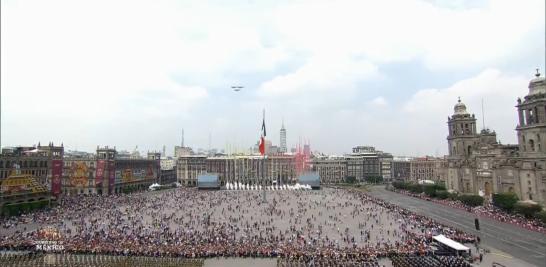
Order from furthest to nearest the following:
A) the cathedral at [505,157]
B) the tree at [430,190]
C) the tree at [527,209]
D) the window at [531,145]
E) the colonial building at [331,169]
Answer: the colonial building at [331,169]
the tree at [430,190]
the window at [531,145]
the cathedral at [505,157]
the tree at [527,209]

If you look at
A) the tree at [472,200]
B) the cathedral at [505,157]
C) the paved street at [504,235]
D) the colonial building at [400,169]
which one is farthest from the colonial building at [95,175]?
the colonial building at [400,169]

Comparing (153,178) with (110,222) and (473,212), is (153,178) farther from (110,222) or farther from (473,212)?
(473,212)

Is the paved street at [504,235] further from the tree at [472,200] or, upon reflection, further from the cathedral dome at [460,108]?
the cathedral dome at [460,108]

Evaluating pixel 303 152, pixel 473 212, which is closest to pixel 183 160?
pixel 303 152

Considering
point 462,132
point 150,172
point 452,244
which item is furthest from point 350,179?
point 452,244

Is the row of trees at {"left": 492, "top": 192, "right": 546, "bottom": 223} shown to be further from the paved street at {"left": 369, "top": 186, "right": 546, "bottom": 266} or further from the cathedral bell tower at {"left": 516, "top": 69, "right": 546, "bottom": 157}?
the cathedral bell tower at {"left": 516, "top": 69, "right": 546, "bottom": 157}

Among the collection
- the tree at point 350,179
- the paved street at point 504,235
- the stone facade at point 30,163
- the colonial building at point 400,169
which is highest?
the stone facade at point 30,163
